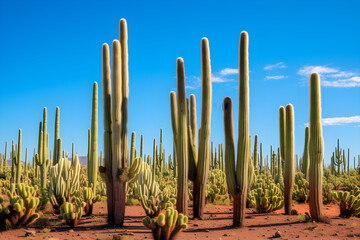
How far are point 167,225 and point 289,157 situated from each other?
18.2 ft

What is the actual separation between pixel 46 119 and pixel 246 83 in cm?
1200

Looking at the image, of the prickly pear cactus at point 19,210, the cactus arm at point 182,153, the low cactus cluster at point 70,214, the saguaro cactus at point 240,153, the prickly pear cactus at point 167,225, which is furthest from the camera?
the cactus arm at point 182,153

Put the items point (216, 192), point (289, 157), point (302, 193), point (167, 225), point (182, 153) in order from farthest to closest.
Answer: point (302, 193)
point (216, 192)
point (289, 157)
point (182, 153)
point (167, 225)

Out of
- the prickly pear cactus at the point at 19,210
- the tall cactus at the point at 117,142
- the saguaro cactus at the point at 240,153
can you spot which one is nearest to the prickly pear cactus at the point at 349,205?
the saguaro cactus at the point at 240,153

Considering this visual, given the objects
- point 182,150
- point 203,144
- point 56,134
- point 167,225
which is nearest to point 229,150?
point 203,144

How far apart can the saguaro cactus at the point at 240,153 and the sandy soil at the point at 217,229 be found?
2.20 feet

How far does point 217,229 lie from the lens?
9.27m

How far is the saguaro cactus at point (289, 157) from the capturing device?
11.5 meters

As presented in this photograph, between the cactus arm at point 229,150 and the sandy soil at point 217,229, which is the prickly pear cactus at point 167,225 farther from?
the cactus arm at point 229,150

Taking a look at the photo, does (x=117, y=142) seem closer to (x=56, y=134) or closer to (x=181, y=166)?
(x=181, y=166)

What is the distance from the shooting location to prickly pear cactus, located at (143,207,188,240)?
7.46m

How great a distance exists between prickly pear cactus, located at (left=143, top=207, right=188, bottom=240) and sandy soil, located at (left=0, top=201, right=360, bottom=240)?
29.0 inches

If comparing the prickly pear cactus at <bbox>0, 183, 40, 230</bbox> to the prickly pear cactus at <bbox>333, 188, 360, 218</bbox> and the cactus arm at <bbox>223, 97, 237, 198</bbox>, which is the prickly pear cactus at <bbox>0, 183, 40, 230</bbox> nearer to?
the cactus arm at <bbox>223, 97, 237, 198</bbox>

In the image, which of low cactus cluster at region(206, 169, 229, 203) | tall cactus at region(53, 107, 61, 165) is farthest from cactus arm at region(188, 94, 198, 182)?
tall cactus at region(53, 107, 61, 165)
